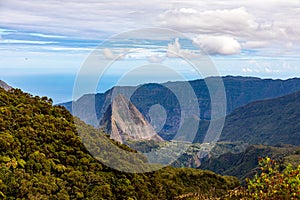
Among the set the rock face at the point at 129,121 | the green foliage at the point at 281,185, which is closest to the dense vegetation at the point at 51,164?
the rock face at the point at 129,121

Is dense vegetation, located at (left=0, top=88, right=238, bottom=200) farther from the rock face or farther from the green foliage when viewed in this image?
the green foliage

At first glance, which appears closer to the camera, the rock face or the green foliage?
the green foliage

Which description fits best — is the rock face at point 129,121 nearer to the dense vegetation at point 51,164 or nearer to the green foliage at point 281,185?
the dense vegetation at point 51,164

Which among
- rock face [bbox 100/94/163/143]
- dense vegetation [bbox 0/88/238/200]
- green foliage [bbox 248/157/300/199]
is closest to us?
green foliage [bbox 248/157/300/199]

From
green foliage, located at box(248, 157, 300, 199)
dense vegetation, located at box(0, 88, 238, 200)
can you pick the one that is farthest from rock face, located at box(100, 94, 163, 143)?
green foliage, located at box(248, 157, 300, 199)

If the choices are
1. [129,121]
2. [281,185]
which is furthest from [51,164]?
[281,185]

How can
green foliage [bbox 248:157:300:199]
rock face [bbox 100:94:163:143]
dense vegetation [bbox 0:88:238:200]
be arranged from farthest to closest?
rock face [bbox 100:94:163:143]
dense vegetation [bbox 0:88:238:200]
green foliage [bbox 248:157:300:199]
